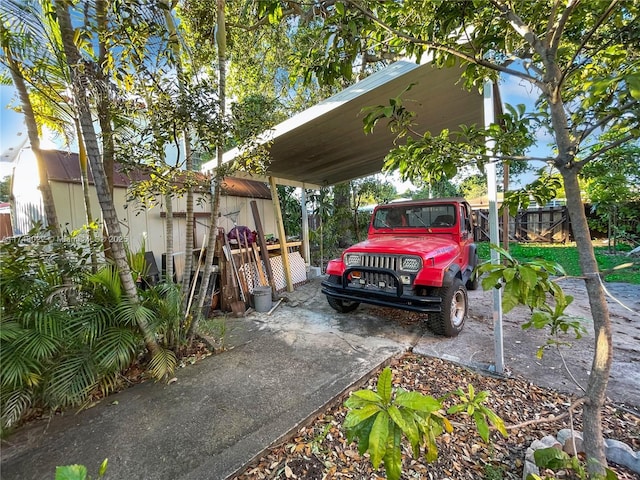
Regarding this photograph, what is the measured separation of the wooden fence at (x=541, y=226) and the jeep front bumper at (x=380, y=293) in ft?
31.7

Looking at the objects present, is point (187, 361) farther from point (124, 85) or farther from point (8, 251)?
point (124, 85)

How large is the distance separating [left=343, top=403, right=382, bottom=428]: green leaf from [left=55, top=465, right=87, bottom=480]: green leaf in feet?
2.49

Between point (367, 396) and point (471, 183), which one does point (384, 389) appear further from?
point (471, 183)

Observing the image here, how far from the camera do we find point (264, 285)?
16.7 ft

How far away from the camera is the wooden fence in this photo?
11539 mm

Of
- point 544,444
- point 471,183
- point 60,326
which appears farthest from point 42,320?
point 471,183

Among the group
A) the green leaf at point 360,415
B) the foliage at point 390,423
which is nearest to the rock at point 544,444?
the foliage at point 390,423

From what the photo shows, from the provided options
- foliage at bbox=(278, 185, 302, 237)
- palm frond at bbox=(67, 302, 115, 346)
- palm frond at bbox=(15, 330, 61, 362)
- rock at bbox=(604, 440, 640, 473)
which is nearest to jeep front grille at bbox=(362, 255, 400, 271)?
rock at bbox=(604, 440, 640, 473)

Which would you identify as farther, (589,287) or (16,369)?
(16,369)

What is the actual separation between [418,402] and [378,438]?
0.17 meters

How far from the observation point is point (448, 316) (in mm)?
3186

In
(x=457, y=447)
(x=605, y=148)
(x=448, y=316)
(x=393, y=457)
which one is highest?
(x=605, y=148)

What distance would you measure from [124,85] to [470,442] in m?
3.74

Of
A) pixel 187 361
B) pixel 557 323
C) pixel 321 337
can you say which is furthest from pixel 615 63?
pixel 187 361
